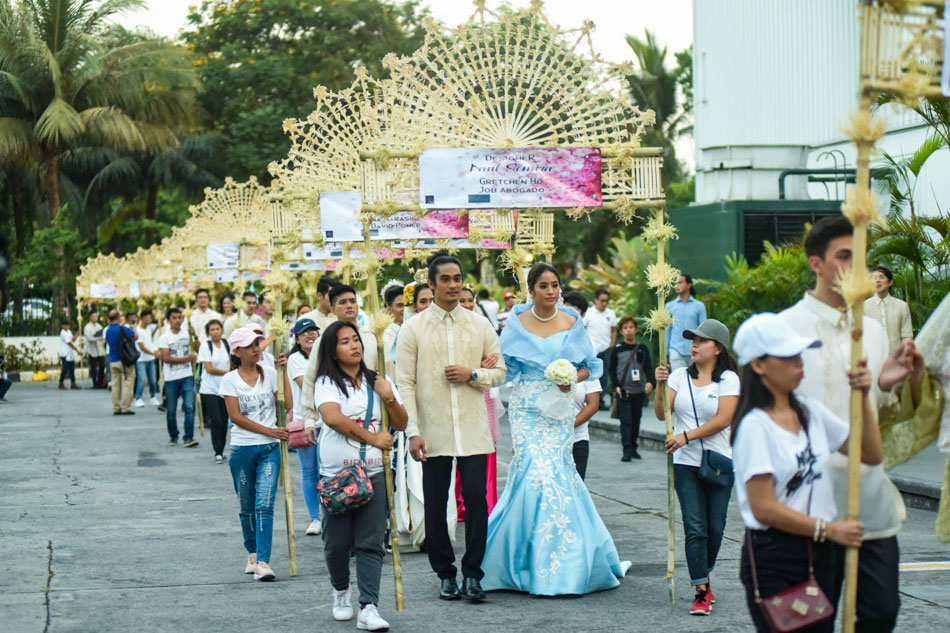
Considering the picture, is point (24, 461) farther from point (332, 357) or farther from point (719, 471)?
point (719, 471)

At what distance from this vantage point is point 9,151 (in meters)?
42.1

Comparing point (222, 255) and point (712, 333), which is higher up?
point (222, 255)

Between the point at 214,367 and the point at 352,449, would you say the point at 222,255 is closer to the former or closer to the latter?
the point at 214,367

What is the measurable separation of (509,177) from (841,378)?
14.6 feet

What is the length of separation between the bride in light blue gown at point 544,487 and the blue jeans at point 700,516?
2.64 feet

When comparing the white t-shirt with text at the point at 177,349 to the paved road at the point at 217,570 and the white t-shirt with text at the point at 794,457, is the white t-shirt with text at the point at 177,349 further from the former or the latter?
the white t-shirt with text at the point at 794,457

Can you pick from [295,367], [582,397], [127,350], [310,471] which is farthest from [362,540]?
[127,350]

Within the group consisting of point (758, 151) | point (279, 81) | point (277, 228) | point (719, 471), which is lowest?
point (719, 471)

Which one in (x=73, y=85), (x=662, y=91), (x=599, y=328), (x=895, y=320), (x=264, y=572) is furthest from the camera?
(x=662, y=91)

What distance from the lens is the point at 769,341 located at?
13.5 feet

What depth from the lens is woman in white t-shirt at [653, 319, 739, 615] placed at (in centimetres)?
704

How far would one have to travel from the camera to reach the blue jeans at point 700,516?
7.03 metres

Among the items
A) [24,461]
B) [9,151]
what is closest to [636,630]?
[24,461]

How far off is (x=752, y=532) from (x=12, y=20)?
4360cm
